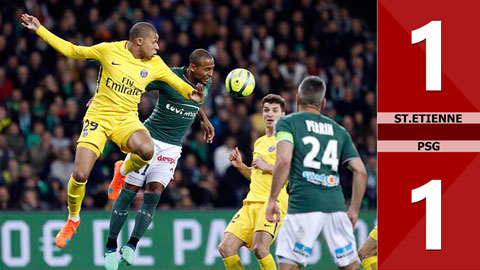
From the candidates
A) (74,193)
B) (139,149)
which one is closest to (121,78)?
(139,149)

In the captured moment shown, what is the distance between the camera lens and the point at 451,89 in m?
8.25

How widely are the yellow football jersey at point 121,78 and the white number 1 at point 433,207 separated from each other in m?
3.04

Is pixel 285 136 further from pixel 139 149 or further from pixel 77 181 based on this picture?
pixel 77 181

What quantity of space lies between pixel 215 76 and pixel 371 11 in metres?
6.86

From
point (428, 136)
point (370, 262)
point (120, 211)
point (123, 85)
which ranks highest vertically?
point (123, 85)

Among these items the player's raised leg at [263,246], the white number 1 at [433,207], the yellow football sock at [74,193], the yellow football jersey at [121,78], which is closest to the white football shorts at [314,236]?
the white number 1 at [433,207]

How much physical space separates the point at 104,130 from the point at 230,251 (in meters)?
2.03

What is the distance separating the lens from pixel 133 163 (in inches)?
400

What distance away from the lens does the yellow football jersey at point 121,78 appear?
9812 mm

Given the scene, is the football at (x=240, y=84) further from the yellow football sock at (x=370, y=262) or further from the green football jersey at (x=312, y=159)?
the green football jersey at (x=312, y=159)

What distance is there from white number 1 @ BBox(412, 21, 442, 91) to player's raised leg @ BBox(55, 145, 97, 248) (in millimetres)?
3801

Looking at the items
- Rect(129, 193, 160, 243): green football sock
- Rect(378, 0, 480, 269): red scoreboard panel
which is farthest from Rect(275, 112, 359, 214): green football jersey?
Rect(129, 193, 160, 243): green football sock

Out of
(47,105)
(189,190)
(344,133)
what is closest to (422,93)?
(344,133)

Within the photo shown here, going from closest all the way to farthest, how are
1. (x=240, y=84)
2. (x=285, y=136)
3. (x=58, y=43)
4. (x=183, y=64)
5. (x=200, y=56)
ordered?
(x=285, y=136) → (x=58, y=43) → (x=200, y=56) → (x=240, y=84) → (x=183, y=64)
